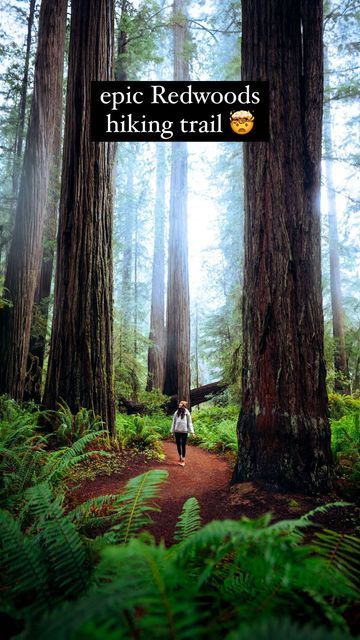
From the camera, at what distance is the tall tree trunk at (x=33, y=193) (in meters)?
7.66

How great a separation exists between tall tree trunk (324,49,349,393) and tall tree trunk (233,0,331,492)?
8016 mm

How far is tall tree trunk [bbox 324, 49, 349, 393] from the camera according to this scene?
11.9m

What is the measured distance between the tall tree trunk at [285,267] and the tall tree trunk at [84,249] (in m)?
3.07

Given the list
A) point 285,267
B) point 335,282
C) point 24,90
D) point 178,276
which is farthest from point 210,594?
point 335,282

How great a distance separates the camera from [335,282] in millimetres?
15430

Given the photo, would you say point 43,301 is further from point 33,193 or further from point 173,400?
point 173,400

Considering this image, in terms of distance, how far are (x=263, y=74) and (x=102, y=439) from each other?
5.87 m

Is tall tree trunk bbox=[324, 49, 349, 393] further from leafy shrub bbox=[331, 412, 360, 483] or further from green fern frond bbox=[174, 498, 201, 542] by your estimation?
green fern frond bbox=[174, 498, 201, 542]

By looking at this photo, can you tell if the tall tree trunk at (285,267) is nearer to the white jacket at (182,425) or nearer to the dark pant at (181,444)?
the dark pant at (181,444)

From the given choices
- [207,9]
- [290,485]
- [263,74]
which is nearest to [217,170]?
[207,9]

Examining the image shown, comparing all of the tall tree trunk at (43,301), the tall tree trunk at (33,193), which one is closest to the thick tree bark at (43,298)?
the tall tree trunk at (43,301)

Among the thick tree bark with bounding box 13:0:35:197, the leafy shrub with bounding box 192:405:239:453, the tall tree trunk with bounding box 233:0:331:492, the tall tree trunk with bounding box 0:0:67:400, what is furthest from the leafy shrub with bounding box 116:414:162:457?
the thick tree bark with bounding box 13:0:35:197

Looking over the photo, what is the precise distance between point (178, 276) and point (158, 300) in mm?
3500

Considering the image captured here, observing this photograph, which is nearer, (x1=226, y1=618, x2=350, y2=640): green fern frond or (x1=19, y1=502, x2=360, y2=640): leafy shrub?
(x1=226, y1=618, x2=350, y2=640): green fern frond
